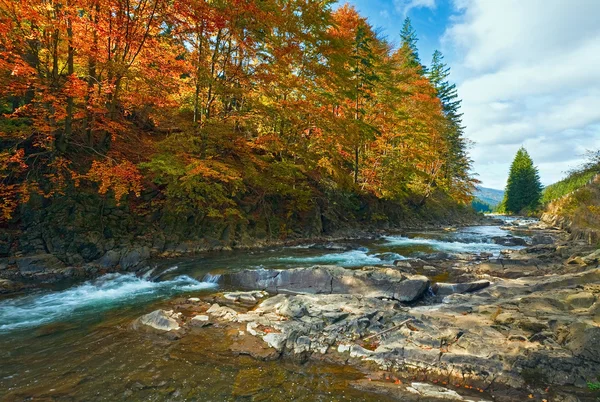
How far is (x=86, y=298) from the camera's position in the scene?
9.26 metres

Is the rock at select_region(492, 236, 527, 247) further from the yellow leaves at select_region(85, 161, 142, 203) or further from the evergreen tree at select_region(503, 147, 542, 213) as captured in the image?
the evergreen tree at select_region(503, 147, 542, 213)

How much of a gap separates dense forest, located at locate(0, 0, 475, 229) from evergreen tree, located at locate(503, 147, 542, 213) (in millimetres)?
61126

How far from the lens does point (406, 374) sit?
515 cm

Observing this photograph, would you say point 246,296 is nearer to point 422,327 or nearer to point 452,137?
point 422,327

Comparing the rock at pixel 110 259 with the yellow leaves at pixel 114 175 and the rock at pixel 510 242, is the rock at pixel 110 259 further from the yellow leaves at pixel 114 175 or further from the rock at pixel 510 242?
the rock at pixel 510 242

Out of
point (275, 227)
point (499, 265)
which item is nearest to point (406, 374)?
point (499, 265)

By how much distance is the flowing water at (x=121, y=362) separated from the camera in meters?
4.71

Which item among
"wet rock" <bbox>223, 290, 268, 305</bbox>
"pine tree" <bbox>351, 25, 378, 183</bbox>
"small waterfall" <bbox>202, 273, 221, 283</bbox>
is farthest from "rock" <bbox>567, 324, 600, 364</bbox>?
"pine tree" <bbox>351, 25, 378, 183</bbox>

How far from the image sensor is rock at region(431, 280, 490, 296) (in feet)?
30.6

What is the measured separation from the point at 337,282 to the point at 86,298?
25.5 feet

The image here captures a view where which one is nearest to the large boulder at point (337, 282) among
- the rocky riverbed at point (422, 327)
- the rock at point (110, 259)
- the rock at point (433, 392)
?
the rocky riverbed at point (422, 327)

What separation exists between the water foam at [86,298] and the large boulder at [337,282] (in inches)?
57.1

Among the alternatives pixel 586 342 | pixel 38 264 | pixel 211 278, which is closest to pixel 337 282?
pixel 211 278

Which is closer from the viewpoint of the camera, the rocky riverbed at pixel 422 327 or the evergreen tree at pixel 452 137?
the rocky riverbed at pixel 422 327
